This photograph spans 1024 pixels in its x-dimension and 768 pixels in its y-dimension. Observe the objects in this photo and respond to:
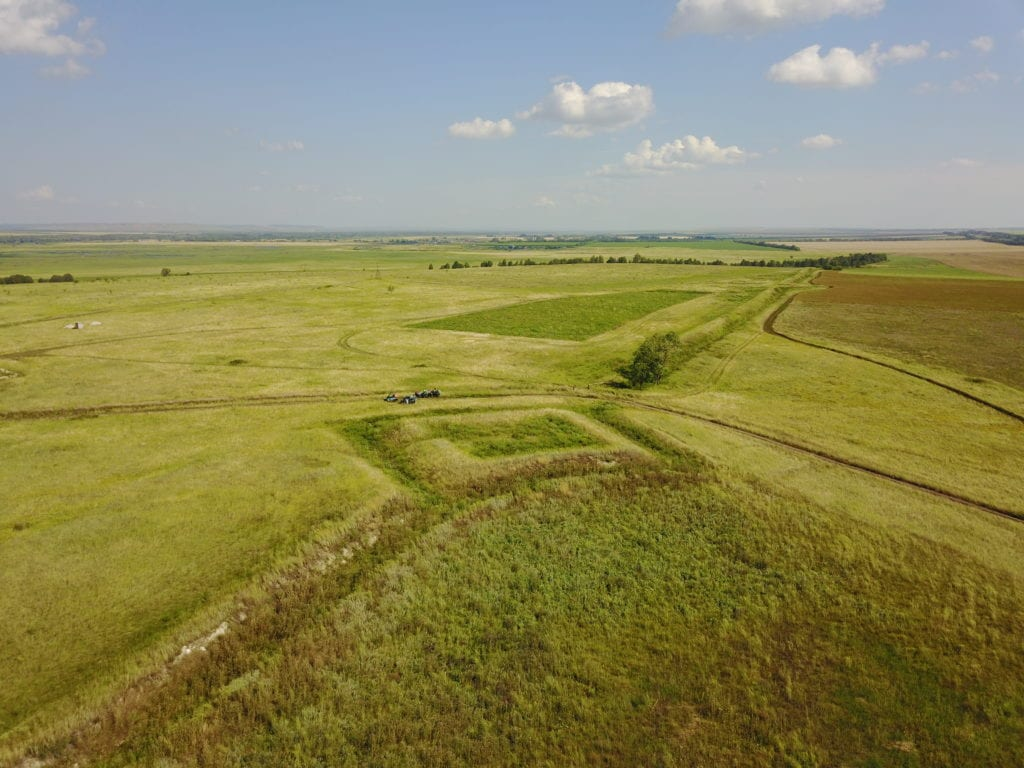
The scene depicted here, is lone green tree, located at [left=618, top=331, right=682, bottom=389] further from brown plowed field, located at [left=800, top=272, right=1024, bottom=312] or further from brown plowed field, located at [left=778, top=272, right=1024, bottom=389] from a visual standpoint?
brown plowed field, located at [left=800, top=272, right=1024, bottom=312]

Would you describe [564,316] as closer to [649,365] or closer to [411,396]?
[649,365]

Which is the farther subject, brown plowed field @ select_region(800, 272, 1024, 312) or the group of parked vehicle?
brown plowed field @ select_region(800, 272, 1024, 312)

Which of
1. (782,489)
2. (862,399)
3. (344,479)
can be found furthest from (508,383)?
(862,399)

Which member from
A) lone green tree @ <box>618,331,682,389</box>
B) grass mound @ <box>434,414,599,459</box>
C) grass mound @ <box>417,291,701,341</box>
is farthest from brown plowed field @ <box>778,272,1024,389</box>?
grass mound @ <box>434,414,599,459</box>

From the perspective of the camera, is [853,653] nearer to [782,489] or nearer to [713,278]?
[782,489]

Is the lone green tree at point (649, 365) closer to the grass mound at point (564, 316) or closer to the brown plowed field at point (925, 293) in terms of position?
the grass mound at point (564, 316)
